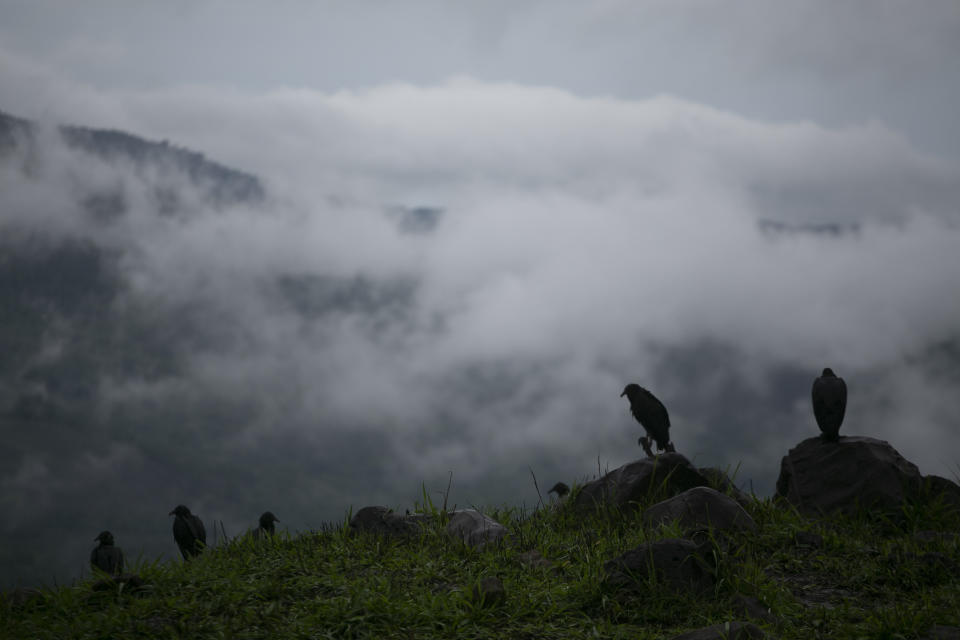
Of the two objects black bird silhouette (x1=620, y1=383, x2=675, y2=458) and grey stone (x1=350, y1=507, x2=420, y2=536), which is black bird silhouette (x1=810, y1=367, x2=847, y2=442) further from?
grey stone (x1=350, y1=507, x2=420, y2=536)

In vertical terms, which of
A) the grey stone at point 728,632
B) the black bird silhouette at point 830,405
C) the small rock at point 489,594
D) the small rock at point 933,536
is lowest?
the grey stone at point 728,632

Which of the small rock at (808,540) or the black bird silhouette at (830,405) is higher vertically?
the black bird silhouette at (830,405)

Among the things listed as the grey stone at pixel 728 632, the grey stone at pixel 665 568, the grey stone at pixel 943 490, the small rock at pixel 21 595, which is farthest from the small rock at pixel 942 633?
the small rock at pixel 21 595

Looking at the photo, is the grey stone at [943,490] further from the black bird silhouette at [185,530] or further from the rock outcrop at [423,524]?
the black bird silhouette at [185,530]

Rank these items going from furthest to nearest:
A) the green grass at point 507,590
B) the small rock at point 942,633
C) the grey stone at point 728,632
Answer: the green grass at point 507,590 → the small rock at point 942,633 → the grey stone at point 728,632

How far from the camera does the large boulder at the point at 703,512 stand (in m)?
6.62

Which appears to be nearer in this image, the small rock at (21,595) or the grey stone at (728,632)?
the grey stone at (728,632)

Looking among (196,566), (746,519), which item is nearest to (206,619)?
(196,566)

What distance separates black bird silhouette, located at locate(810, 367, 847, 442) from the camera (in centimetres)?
855

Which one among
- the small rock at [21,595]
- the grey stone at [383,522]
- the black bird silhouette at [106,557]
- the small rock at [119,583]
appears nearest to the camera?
the small rock at [119,583]

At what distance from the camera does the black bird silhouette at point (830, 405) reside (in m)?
8.55

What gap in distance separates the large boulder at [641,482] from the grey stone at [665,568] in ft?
7.45

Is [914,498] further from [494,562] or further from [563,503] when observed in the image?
[494,562]

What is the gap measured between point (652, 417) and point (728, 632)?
5559mm
